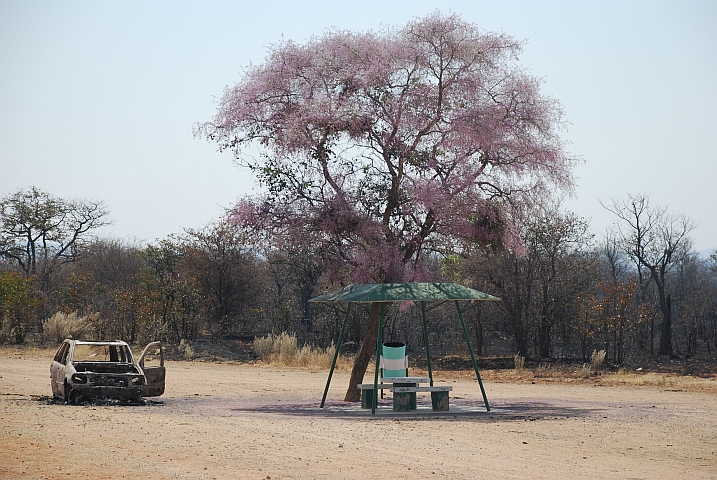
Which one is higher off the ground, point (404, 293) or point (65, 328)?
point (404, 293)

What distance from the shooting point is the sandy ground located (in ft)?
31.8

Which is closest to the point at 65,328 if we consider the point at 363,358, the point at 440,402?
the point at 363,358

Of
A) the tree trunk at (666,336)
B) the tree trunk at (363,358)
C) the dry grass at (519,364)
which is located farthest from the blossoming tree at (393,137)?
the tree trunk at (666,336)

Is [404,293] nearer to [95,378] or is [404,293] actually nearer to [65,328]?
[95,378]

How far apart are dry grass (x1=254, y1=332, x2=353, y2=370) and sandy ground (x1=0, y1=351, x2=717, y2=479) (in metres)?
11.1

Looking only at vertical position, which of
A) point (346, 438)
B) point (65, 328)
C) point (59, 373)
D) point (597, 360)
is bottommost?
point (346, 438)

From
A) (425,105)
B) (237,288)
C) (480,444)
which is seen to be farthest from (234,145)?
(237,288)

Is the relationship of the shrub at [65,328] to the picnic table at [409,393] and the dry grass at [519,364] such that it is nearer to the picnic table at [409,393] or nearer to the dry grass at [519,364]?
the dry grass at [519,364]

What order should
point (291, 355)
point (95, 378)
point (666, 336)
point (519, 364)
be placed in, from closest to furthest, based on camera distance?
point (95, 378) < point (519, 364) < point (291, 355) < point (666, 336)

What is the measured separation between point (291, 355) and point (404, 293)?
1720 centimetres

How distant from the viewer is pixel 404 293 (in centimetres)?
1656

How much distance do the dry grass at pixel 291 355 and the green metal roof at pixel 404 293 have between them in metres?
14.6

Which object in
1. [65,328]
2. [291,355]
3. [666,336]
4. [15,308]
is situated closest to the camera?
[291,355]

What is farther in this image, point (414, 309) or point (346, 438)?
point (414, 309)
